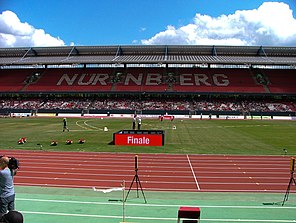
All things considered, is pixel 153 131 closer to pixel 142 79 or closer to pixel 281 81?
pixel 142 79

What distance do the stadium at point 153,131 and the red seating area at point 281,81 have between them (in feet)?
0.66

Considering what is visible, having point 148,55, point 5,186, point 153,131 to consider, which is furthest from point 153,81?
point 5,186

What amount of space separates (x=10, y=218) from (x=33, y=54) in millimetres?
73582

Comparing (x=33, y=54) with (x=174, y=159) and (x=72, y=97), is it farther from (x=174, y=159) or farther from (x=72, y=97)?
(x=174, y=159)

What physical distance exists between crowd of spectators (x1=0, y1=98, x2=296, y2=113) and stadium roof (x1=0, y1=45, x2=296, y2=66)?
7301mm

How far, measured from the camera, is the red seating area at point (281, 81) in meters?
64.8

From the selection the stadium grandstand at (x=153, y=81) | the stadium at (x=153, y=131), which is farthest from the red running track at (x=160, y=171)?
the stadium grandstand at (x=153, y=81)

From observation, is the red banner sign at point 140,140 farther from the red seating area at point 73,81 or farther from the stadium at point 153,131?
the red seating area at point 73,81

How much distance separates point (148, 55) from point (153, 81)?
6130mm

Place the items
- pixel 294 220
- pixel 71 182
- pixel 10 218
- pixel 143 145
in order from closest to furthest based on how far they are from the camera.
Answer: pixel 10 218, pixel 294 220, pixel 71 182, pixel 143 145

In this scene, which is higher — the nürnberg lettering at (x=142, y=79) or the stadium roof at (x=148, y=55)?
the stadium roof at (x=148, y=55)

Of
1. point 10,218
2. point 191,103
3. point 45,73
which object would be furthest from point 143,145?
point 45,73

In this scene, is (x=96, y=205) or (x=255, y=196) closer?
(x=96, y=205)

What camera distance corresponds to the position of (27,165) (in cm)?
1686
